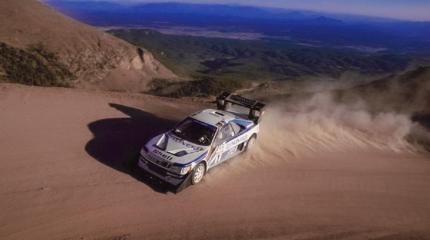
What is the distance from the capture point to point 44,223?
8945 millimetres

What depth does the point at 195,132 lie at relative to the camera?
12.6 meters

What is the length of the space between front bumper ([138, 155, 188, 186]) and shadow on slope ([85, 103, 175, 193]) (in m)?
0.15

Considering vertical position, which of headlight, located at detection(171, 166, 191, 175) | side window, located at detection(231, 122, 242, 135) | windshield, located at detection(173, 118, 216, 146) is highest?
windshield, located at detection(173, 118, 216, 146)

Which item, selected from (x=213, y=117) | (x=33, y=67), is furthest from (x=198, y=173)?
(x=33, y=67)

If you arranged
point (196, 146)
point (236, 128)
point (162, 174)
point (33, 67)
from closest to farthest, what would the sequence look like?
point (162, 174), point (196, 146), point (236, 128), point (33, 67)

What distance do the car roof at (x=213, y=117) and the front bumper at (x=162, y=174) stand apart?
7.81ft

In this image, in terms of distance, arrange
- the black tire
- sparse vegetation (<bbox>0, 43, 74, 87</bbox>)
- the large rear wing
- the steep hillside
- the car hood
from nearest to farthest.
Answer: the car hood, the black tire, the large rear wing, sparse vegetation (<bbox>0, 43, 74, 87</bbox>), the steep hillside

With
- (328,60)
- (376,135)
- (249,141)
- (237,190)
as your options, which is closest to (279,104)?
(376,135)

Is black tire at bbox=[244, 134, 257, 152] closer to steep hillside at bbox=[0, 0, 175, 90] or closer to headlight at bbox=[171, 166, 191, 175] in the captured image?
headlight at bbox=[171, 166, 191, 175]

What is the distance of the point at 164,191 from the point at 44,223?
3.04 m

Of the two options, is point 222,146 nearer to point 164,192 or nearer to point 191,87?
point 164,192

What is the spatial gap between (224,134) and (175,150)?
76.9 inches

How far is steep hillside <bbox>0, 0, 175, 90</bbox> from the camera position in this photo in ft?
165

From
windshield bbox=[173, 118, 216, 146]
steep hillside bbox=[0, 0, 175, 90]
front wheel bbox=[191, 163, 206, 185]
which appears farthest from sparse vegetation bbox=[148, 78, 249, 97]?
front wheel bbox=[191, 163, 206, 185]
